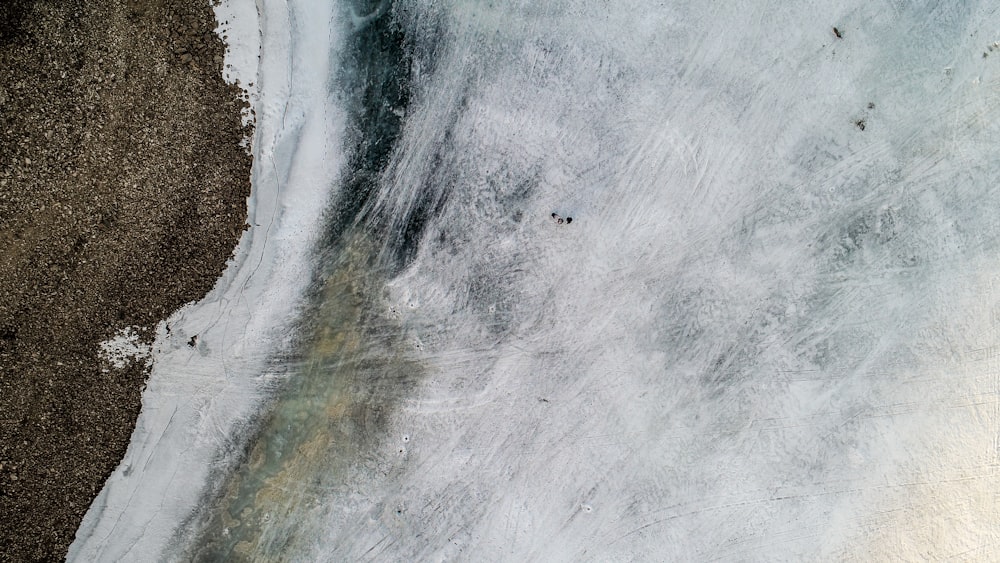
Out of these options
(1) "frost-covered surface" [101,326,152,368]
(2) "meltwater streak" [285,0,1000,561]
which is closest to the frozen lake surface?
(2) "meltwater streak" [285,0,1000,561]

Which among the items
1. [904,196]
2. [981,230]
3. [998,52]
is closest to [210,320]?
[904,196]

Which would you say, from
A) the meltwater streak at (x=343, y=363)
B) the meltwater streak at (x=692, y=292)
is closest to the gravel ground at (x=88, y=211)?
the meltwater streak at (x=343, y=363)

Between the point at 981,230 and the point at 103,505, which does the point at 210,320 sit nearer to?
the point at 103,505

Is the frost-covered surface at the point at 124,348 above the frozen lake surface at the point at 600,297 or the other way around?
the other way around

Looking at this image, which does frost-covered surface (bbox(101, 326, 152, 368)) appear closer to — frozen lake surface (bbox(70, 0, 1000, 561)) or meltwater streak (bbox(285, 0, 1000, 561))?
frozen lake surface (bbox(70, 0, 1000, 561))

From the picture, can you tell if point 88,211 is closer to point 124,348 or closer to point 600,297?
point 124,348

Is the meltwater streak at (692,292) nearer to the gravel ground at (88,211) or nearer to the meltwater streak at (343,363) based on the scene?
the meltwater streak at (343,363)
